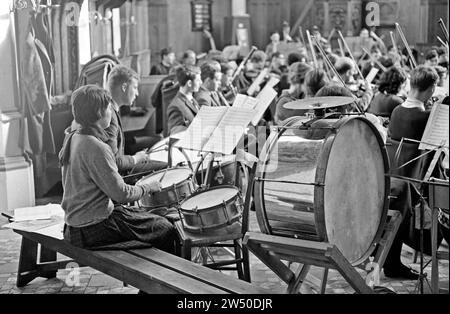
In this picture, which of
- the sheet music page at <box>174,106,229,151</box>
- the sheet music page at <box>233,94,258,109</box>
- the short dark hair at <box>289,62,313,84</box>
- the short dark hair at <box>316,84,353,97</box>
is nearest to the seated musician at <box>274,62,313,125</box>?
the short dark hair at <box>289,62,313,84</box>

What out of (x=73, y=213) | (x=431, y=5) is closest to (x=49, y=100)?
(x=73, y=213)

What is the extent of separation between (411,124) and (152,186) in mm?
1781

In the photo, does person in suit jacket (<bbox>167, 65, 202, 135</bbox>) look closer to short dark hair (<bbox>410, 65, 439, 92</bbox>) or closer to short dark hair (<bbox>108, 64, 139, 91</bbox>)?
short dark hair (<bbox>108, 64, 139, 91</bbox>)

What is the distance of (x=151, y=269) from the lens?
13.6 feet

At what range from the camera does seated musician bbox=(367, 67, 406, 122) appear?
612 centimetres

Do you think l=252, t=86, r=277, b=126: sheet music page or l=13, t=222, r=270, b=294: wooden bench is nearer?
l=13, t=222, r=270, b=294: wooden bench

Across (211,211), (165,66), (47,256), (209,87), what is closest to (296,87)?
(209,87)

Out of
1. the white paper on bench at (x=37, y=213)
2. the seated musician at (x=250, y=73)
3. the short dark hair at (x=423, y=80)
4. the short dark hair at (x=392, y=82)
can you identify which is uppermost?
the short dark hair at (x=423, y=80)

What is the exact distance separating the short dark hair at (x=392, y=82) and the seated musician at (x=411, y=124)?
95cm

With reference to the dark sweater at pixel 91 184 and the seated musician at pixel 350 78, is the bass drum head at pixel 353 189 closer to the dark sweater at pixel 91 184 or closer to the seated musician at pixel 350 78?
the dark sweater at pixel 91 184

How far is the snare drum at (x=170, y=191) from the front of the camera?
4879 millimetres

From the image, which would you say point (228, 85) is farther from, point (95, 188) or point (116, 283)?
point (95, 188)

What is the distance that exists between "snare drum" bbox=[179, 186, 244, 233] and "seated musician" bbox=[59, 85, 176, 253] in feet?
0.70

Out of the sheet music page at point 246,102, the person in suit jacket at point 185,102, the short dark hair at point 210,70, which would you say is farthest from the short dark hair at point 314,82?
the short dark hair at point 210,70
